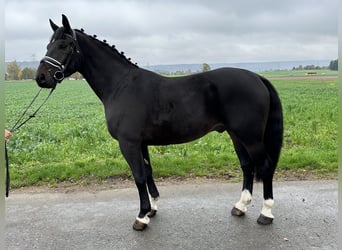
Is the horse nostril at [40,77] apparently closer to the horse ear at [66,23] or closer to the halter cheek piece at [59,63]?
the halter cheek piece at [59,63]

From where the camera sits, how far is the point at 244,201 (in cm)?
350

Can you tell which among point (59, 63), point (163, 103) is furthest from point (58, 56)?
point (163, 103)

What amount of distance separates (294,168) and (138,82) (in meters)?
2.89

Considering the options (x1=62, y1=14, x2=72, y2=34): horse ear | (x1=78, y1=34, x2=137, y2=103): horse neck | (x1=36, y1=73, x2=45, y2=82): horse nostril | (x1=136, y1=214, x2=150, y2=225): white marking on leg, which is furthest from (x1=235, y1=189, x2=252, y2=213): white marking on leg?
(x1=62, y1=14, x2=72, y2=34): horse ear

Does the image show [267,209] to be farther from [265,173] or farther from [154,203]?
[154,203]

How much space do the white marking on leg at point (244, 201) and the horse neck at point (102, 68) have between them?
5.88 feet

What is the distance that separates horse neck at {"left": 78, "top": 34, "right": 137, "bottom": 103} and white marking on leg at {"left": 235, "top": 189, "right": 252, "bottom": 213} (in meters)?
1.79

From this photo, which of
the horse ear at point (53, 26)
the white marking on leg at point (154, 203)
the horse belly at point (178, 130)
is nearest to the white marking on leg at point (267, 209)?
the horse belly at point (178, 130)

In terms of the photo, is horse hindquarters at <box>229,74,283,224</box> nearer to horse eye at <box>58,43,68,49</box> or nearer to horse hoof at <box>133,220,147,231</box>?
horse hoof at <box>133,220,147,231</box>

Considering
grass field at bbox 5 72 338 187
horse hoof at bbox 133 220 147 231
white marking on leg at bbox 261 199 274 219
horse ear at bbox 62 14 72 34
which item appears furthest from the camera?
grass field at bbox 5 72 338 187

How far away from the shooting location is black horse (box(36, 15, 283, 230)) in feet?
10.4

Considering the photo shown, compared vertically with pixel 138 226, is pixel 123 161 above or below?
above

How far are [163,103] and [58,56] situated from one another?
111 cm

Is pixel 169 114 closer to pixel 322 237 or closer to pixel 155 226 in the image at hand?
pixel 155 226
